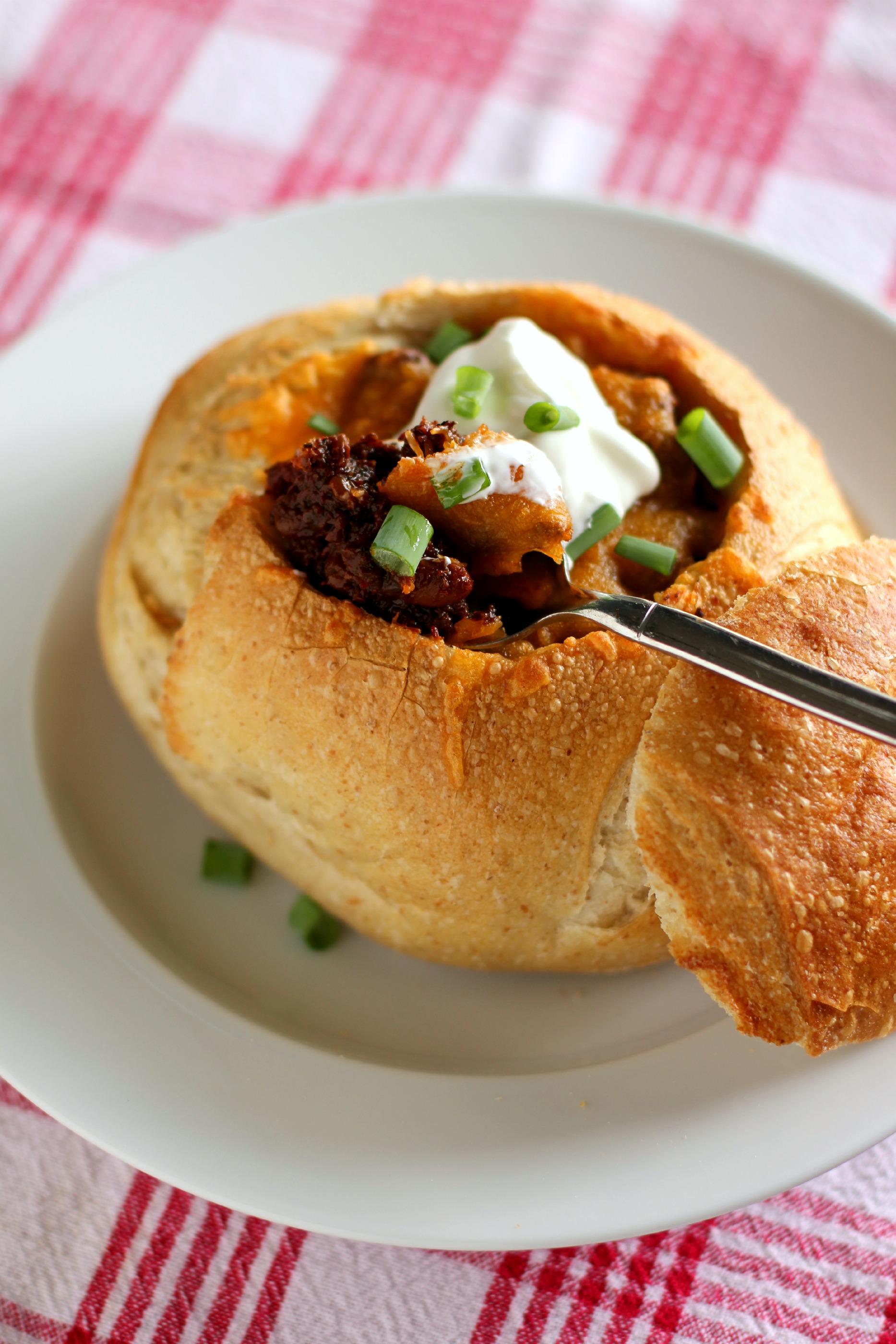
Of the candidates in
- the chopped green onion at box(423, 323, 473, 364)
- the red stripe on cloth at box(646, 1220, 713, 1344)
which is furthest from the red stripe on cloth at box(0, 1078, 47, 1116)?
the chopped green onion at box(423, 323, 473, 364)

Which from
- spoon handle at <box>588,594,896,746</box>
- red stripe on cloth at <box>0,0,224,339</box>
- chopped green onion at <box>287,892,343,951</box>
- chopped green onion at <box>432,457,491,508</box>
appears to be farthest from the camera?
red stripe on cloth at <box>0,0,224,339</box>

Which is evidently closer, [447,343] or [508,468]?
[508,468]

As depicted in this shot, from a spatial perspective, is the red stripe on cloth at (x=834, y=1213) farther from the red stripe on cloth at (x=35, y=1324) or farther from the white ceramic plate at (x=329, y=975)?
the red stripe on cloth at (x=35, y=1324)

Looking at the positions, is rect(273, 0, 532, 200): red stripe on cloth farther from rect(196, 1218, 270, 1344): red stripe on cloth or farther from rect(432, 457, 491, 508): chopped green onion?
rect(196, 1218, 270, 1344): red stripe on cloth

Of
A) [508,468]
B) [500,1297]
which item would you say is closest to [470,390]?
[508,468]

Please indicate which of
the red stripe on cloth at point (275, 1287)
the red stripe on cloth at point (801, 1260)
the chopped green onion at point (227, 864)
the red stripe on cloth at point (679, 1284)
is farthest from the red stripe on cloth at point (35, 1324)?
the red stripe on cloth at point (801, 1260)

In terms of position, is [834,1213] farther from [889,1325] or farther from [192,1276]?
[192,1276]
